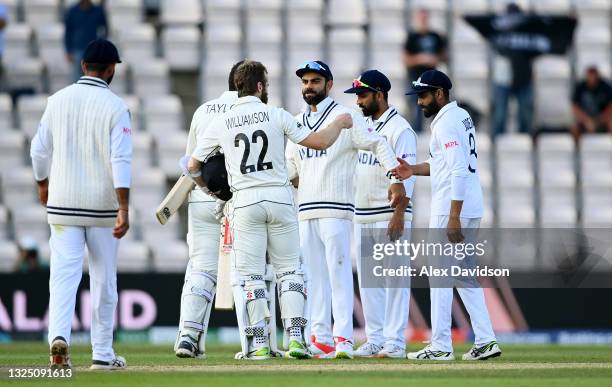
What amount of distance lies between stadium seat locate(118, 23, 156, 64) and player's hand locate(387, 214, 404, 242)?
9.05 m

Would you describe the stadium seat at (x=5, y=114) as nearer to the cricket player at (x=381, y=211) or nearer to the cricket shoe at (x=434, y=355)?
the cricket player at (x=381, y=211)

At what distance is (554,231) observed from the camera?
1603 centimetres

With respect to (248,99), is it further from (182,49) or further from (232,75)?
(182,49)

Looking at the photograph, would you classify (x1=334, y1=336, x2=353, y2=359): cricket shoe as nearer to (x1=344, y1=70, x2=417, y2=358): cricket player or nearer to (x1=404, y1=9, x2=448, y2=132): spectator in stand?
(x1=344, y1=70, x2=417, y2=358): cricket player

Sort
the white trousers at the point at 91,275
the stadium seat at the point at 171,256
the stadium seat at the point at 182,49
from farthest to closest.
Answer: the stadium seat at the point at 182,49
the stadium seat at the point at 171,256
the white trousers at the point at 91,275

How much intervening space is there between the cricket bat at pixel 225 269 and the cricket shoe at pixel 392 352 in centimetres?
125

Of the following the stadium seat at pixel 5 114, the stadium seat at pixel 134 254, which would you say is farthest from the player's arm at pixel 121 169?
the stadium seat at pixel 5 114

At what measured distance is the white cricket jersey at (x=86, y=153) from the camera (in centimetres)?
870

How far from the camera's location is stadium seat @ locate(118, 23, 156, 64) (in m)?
18.8

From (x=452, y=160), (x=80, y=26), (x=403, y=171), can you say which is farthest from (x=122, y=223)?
(x=80, y=26)

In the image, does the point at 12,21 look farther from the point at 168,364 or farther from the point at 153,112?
the point at 168,364

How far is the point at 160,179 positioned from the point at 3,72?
10.1ft

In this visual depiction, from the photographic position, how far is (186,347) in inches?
405

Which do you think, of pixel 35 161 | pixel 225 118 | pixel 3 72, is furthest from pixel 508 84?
pixel 35 161
